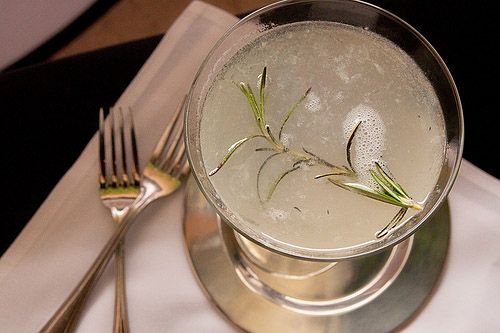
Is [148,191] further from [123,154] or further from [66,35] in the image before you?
[66,35]

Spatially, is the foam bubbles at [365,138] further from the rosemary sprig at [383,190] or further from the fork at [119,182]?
the fork at [119,182]

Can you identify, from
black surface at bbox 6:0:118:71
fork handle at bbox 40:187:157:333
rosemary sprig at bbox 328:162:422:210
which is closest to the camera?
rosemary sprig at bbox 328:162:422:210

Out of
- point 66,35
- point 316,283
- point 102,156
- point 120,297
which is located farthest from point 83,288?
point 66,35

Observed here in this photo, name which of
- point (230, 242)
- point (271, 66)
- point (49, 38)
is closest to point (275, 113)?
point (271, 66)

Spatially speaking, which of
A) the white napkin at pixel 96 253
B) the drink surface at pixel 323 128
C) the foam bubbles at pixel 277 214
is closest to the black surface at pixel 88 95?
the white napkin at pixel 96 253

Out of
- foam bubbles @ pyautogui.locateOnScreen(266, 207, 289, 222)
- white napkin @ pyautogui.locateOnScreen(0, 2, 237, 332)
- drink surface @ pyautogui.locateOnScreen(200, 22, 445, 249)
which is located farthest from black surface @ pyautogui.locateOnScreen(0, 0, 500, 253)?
foam bubbles @ pyautogui.locateOnScreen(266, 207, 289, 222)

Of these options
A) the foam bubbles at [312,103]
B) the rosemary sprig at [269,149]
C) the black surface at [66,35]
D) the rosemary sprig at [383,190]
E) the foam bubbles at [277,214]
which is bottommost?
the foam bubbles at [277,214]

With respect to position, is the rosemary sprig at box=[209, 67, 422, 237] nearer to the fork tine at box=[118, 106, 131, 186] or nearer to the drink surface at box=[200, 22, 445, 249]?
the drink surface at box=[200, 22, 445, 249]
